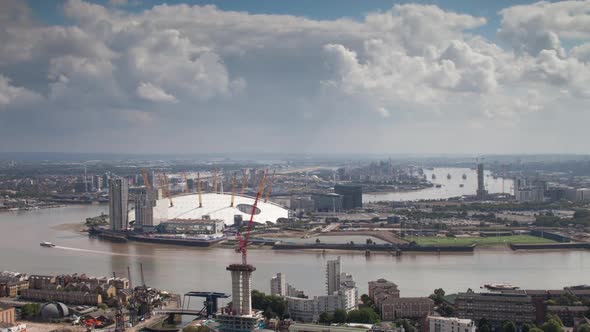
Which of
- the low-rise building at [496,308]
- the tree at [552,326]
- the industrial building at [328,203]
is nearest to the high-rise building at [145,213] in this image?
the industrial building at [328,203]

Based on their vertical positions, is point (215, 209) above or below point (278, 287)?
above

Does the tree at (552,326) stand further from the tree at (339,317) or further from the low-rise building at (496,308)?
the tree at (339,317)

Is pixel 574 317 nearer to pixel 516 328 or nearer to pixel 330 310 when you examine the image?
pixel 516 328

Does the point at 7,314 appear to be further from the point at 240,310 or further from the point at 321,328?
the point at 321,328

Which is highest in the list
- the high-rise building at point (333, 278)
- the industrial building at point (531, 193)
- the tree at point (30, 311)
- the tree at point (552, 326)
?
the industrial building at point (531, 193)

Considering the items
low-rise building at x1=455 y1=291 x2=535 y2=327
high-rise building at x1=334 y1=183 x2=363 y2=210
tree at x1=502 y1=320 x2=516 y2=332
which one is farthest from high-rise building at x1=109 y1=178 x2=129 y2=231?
tree at x1=502 y1=320 x2=516 y2=332

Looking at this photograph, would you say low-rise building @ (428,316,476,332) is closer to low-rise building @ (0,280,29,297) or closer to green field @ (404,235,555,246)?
low-rise building @ (0,280,29,297)

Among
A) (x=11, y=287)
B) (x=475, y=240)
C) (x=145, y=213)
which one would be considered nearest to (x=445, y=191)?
(x=475, y=240)

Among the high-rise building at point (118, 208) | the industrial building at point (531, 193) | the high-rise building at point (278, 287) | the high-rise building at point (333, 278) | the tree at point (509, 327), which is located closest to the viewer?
the tree at point (509, 327)

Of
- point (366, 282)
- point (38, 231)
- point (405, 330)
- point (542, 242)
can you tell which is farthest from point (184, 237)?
point (405, 330)
